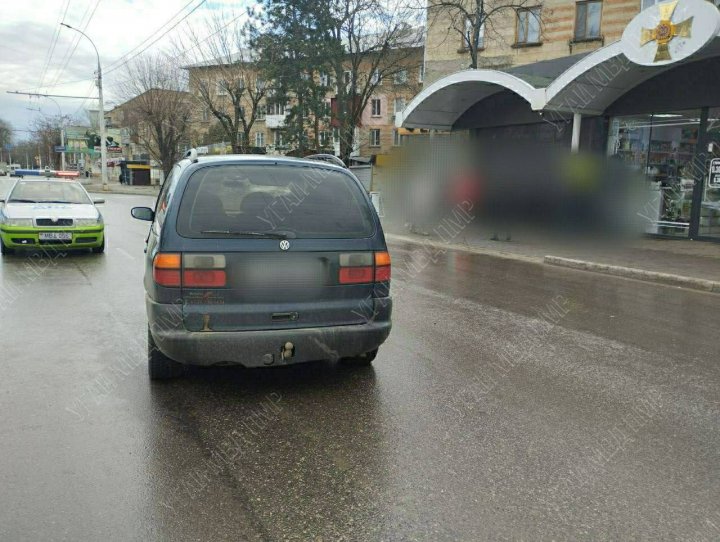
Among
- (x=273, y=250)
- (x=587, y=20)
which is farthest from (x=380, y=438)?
(x=587, y=20)

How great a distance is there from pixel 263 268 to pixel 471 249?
10.1m

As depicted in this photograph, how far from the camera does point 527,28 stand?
82.3ft

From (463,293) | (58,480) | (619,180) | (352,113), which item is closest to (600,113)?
(619,180)

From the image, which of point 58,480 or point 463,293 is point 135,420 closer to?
point 58,480

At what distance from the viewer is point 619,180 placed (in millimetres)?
14211

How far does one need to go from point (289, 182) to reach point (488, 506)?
2573mm

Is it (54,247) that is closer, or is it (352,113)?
(54,247)

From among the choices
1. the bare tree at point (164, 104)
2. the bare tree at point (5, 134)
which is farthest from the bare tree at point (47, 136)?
the bare tree at point (164, 104)

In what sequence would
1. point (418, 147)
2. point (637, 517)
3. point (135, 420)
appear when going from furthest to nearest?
1. point (418, 147)
2. point (135, 420)
3. point (637, 517)

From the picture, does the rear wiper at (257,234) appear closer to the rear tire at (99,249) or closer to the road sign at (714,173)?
the rear tire at (99,249)

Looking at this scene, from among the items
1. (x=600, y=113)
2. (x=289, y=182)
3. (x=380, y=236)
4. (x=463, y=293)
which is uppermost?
(x=600, y=113)

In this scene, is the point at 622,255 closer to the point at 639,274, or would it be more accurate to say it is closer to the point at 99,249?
the point at 639,274

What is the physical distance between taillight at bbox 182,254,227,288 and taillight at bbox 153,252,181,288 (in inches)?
1.8

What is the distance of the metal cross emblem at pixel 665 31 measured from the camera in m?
11.0
